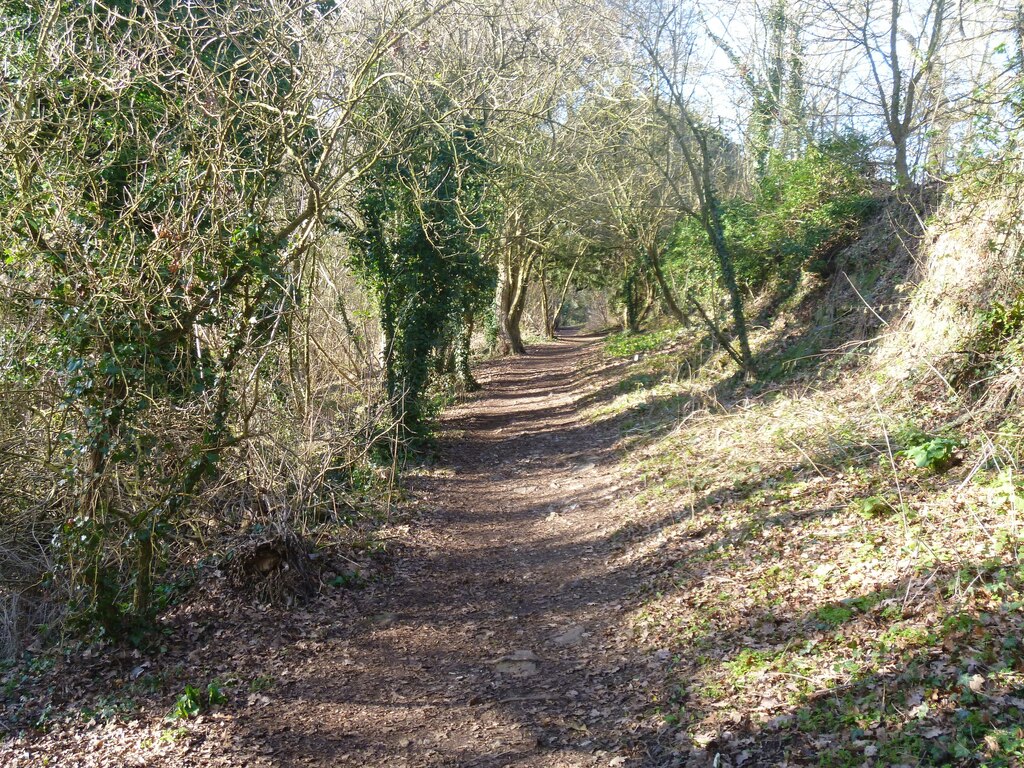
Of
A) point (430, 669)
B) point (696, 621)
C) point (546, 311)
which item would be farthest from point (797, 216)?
point (546, 311)

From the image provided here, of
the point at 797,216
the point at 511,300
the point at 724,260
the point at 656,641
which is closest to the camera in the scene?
the point at 656,641

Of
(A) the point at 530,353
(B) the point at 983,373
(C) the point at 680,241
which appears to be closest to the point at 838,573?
(B) the point at 983,373

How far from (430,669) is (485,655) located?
18.4 inches

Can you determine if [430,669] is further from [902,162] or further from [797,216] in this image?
[797,216]

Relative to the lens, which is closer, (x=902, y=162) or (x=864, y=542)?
(x=864, y=542)

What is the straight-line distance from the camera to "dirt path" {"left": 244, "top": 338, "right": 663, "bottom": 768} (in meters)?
4.86

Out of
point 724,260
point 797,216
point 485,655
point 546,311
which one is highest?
point 797,216

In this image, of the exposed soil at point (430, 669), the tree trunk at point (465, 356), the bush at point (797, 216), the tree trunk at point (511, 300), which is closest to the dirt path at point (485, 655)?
the exposed soil at point (430, 669)

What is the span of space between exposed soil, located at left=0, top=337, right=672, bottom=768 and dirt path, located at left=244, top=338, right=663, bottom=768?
0.05ft

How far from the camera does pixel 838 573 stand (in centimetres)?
584

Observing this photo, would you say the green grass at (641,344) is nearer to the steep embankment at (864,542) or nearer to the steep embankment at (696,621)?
the steep embankment at (864,542)

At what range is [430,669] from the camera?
19.8 feet

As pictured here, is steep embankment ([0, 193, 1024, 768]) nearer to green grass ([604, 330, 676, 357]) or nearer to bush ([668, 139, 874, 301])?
bush ([668, 139, 874, 301])

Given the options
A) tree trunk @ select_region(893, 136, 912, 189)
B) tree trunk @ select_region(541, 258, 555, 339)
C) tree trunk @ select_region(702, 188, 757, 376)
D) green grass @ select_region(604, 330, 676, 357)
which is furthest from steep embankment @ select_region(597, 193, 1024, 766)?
tree trunk @ select_region(541, 258, 555, 339)
